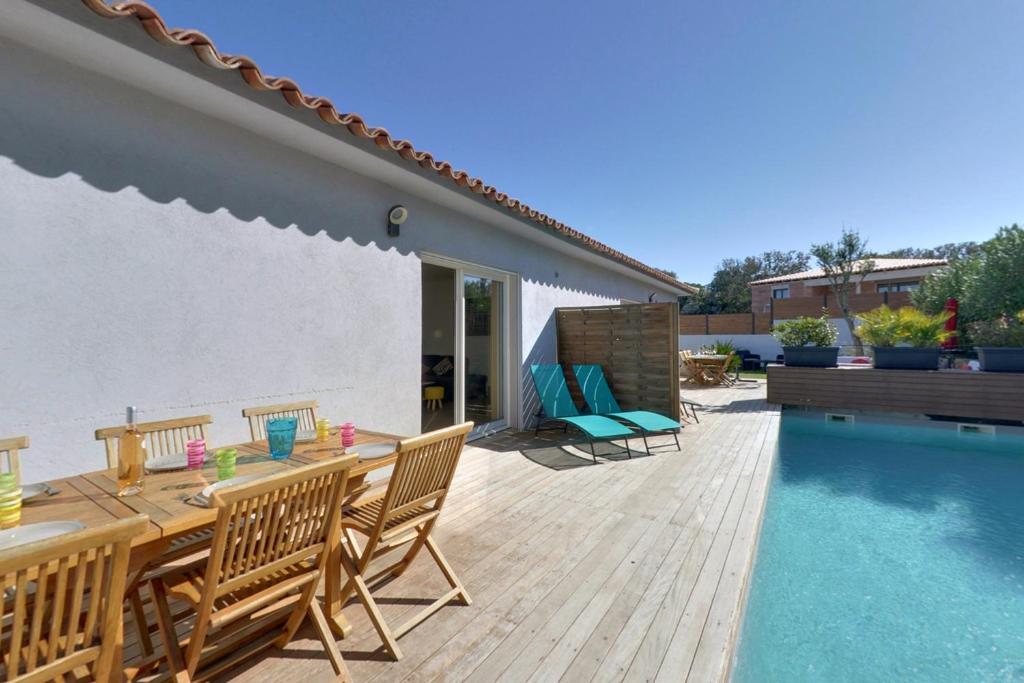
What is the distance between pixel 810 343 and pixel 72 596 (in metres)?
12.9

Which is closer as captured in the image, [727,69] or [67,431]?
[67,431]

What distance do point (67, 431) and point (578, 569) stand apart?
11.7ft

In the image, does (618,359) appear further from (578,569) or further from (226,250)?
(226,250)

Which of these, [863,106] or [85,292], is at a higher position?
[863,106]

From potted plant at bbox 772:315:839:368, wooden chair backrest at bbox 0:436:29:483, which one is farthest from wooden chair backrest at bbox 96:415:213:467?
potted plant at bbox 772:315:839:368

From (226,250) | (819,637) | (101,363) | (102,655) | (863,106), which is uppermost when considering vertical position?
Result: (863,106)

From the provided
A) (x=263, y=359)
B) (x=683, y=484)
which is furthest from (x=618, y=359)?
(x=263, y=359)

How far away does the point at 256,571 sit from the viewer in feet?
5.81

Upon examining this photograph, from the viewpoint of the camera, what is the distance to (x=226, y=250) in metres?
3.38

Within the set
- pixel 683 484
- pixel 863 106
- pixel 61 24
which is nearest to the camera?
pixel 61 24

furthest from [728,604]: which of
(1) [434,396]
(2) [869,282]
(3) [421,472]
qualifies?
(2) [869,282]

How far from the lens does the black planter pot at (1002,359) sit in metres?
8.18

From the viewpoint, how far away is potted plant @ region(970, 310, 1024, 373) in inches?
323

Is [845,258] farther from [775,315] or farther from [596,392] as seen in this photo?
[596,392]
